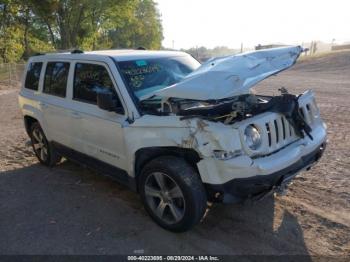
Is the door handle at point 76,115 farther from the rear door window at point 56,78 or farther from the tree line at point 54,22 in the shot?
the tree line at point 54,22

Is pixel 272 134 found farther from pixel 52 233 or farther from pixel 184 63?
pixel 52 233

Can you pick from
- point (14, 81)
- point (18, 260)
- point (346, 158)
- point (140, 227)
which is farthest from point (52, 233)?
point (14, 81)

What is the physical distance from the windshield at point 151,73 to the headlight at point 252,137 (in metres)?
1.32

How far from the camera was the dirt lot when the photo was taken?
3773mm

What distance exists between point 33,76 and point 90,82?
1.93 m

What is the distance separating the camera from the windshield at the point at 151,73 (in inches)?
177

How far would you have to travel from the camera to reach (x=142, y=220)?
434 centimetres

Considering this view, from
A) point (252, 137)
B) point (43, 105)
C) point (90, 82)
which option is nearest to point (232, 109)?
point (252, 137)

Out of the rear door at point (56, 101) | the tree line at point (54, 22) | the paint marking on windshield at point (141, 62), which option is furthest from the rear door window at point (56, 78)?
the tree line at point (54, 22)

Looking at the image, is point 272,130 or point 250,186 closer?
point 250,186

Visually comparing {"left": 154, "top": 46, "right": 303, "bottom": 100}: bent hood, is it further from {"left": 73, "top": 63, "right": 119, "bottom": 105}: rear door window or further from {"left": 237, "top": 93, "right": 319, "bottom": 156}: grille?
{"left": 73, "top": 63, "right": 119, "bottom": 105}: rear door window

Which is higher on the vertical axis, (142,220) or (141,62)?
(141,62)

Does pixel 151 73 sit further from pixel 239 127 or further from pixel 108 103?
pixel 239 127

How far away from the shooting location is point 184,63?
534 cm
